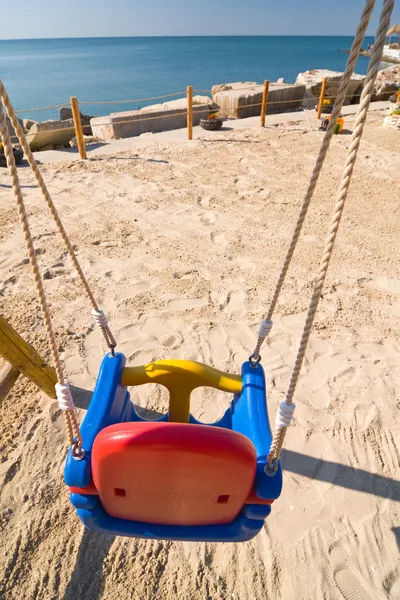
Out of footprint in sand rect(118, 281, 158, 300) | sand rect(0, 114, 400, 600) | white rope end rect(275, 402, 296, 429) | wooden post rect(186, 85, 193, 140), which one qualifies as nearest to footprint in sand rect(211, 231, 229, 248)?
sand rect(0, 114, 400, 600)

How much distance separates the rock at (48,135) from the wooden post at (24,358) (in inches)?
275

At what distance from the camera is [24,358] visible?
2.00 metres

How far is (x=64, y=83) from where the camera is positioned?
4053 centimetres

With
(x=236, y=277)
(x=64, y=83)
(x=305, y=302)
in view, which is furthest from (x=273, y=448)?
(x=64, y=83)

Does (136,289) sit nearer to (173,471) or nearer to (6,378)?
(6,378)

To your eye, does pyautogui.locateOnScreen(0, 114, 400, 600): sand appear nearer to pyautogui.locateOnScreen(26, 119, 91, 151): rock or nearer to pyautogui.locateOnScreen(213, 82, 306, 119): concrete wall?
pyautogui.locateOnScreen(26, 119, 91, 151): rock

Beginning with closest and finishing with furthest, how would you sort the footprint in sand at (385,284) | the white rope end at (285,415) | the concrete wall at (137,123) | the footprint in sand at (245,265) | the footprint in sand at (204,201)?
the white rope end at (285,415), the footprint in sand at (385,284), the footprint in sand at (245,265), the footprint in sand at (204,201), the concrete wall at (137,123)

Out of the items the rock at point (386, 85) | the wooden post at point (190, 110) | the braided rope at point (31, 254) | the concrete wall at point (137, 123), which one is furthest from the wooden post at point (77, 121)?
the rock at point (386, 85)

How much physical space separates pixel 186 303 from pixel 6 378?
5.23ft

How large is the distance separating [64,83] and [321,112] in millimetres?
40226

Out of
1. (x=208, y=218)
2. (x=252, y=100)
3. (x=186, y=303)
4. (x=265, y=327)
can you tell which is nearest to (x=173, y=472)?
(x=265, y=327)

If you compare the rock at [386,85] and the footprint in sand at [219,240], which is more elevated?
the rock at [386,85]

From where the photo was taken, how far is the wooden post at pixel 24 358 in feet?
6.09

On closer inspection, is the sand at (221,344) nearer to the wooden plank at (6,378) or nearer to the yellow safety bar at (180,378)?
the wooden plank at (6,378)
